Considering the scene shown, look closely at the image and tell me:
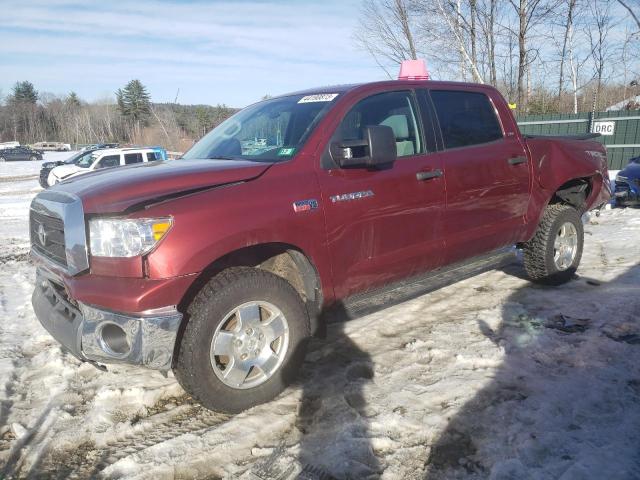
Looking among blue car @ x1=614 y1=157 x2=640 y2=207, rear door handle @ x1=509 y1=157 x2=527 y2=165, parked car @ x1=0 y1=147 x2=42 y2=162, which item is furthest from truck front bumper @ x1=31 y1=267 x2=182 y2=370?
parked car @ x1=0 y1=147 x2=42 y2=162

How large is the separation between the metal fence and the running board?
43.2ft

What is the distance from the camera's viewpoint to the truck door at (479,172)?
3781 millimetres

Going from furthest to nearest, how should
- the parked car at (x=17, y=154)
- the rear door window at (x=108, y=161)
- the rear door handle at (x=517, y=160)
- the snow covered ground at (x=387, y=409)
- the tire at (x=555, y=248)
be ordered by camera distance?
1. the parked car at (x=17, y=154)
2. the rear door window at (x=108, y=161)
3. the tire at (x=555, y=248)
4. the rear door handle at (x=517, y=160)
5. the snow covered ground at (x=387, y=409)

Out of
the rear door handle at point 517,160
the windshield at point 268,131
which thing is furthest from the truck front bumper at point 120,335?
the rear door handle at point 517,160

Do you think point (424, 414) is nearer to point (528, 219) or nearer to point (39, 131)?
point (528, 219)

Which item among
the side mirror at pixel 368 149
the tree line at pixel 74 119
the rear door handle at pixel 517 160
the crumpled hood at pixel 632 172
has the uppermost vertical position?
the tree line at pixel 74 119

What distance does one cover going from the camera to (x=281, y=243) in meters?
2.90

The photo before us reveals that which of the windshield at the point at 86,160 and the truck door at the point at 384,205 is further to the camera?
the windshield at the point at 86,160

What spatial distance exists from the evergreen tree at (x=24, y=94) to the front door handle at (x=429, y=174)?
121761 millimetres

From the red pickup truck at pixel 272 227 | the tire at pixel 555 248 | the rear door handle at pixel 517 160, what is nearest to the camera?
the red pickup truck at pixel 272 227

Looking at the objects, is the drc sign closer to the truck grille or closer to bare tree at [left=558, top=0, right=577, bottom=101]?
bare tree at [left=558, top=0, right=577, bottom=101]

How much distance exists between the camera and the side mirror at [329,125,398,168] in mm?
2975

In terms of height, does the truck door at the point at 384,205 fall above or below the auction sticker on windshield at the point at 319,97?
below

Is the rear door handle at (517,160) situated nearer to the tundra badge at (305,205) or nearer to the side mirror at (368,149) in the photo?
the side mirror at (368,149)
